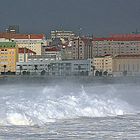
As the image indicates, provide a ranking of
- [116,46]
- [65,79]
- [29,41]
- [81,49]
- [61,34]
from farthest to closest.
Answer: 1. [61,34]
2. [29,41]
3. [116,46]
4. [81,49]
5. [65,79]

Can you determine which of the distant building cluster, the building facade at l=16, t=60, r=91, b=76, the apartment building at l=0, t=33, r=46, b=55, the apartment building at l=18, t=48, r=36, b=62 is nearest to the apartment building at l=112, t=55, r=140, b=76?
the distant building cluster

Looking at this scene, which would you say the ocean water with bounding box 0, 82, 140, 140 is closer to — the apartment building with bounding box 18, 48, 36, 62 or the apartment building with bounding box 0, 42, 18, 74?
the apartment building with bounding box 0, 42, 18, 74

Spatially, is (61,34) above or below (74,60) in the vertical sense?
above

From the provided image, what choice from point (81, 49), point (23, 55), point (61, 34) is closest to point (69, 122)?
point (23, 55)

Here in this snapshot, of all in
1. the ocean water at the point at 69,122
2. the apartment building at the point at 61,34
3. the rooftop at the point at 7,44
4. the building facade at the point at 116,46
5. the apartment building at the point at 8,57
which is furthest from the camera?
the apartment building at the point at 61,34

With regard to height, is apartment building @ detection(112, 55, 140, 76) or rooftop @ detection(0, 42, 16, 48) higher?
rooftop @ detection(0, 42, 16, 48)

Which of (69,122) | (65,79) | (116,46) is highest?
(116,46)

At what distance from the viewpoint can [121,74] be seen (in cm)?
8288

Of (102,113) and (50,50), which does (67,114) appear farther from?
(50,50)

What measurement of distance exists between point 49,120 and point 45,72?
65.8 meters

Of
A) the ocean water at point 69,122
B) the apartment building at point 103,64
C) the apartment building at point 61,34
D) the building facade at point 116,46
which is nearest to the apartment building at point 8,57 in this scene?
the apartment building at point 103,64

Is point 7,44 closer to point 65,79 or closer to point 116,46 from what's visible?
point 65,79

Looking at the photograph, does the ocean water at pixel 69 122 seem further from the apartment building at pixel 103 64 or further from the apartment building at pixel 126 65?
the apartment building at pixel 103 64

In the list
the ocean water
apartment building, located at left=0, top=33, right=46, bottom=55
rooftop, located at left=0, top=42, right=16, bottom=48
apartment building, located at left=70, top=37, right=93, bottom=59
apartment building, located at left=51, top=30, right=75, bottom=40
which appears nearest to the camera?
the ocean water
